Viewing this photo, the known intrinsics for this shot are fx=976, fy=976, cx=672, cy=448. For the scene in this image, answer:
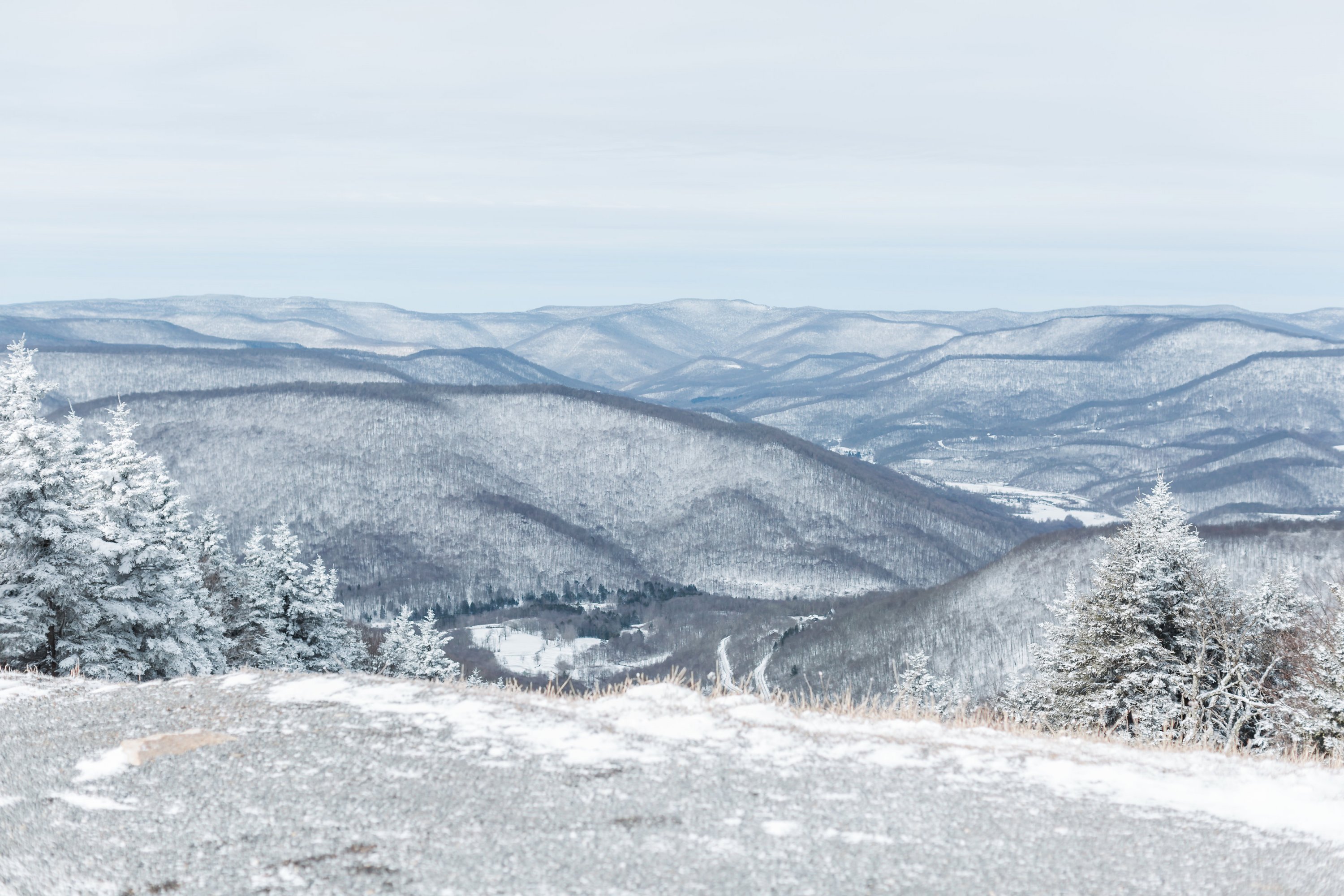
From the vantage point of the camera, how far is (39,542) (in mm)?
27953

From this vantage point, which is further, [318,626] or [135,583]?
[318,626]

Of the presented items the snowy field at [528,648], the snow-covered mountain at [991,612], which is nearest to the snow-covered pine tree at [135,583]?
the snow-covered mountain at [991,612]

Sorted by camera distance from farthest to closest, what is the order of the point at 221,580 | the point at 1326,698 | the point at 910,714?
the point at 221,580
the point at 1326,698
the point at 910,714

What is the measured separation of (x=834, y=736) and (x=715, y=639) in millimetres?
143045

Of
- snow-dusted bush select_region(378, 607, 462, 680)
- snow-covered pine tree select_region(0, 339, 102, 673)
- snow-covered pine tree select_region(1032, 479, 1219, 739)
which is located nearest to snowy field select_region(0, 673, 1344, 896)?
snow-covered pine tree select_region(1032, 479, 1219, 739)

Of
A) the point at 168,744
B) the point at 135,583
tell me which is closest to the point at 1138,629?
the point at 168,744

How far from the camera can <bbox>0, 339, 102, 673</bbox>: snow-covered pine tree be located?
27.1 metres

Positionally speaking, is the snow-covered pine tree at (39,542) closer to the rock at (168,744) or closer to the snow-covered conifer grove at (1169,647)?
the rock at (168,744)

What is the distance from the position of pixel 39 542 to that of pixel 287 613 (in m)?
12.5

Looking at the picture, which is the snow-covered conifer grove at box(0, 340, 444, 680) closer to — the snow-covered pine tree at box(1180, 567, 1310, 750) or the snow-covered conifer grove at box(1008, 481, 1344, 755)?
the snow-covered conifer grove at box(1008, 481, 1344, 755)

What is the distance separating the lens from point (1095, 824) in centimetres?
941

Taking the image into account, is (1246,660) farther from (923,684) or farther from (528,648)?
(528,648)

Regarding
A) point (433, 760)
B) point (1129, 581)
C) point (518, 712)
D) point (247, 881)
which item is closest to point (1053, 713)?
point (1129, 581)

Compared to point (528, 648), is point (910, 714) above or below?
above
